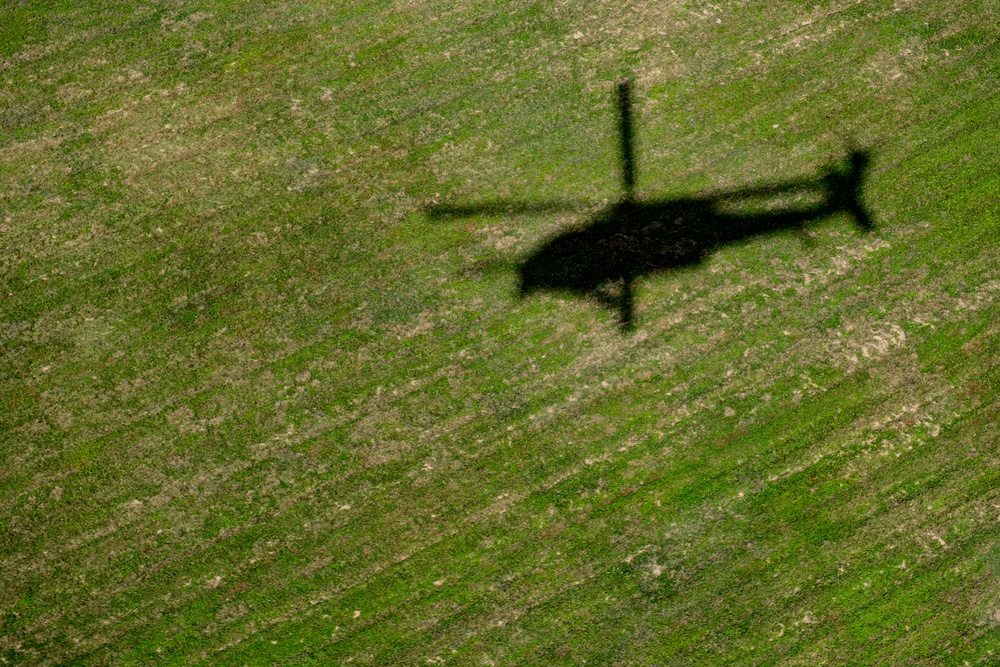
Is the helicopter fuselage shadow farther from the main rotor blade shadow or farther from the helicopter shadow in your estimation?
the main rotor blade shadow

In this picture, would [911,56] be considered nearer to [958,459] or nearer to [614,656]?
[958,459]

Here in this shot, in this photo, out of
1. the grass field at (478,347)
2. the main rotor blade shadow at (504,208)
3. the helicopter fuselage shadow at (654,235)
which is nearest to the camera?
the grass field at (478,347)

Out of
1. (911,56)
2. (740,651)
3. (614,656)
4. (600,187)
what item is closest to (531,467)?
(614,656)

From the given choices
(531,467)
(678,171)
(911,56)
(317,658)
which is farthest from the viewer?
(911,56)

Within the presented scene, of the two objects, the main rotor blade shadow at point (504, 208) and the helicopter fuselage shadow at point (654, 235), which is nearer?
the helicopter fuselage shadow at point (654, 235)

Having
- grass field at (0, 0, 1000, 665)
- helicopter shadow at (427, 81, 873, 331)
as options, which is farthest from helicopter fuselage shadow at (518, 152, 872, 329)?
grass field at (0, 0, 1000, 665)

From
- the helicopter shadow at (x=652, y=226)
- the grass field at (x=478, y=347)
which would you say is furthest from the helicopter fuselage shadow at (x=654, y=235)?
the grass field at (x=478, y=347)

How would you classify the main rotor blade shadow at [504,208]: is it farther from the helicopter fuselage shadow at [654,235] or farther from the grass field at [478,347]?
the helicopter fuselage shadow at [654,235]
